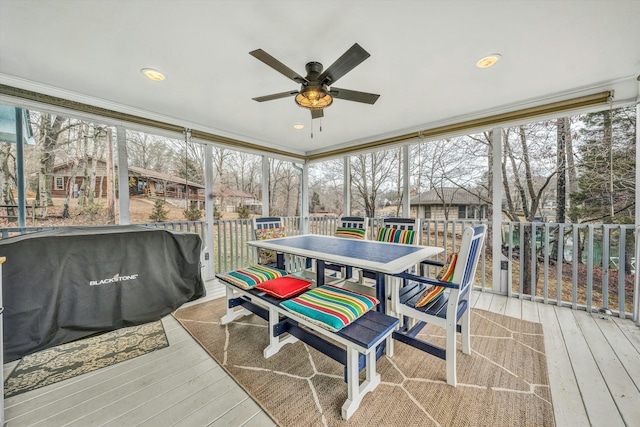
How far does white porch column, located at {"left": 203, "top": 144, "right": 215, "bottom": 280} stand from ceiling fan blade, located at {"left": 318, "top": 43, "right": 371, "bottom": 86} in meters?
2.74

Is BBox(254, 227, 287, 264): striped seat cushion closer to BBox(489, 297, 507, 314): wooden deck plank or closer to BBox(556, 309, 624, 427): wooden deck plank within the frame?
BBox(489, 297, 507, 314): wooden deck plank

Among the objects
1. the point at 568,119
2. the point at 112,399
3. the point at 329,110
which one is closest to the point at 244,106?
the point at 329,110

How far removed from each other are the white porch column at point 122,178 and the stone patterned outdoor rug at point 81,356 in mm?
1489

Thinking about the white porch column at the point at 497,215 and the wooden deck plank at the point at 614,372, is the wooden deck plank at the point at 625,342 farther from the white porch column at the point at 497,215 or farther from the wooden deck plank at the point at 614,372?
the white porch column at the point at 497,215

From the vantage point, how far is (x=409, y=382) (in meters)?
1.65

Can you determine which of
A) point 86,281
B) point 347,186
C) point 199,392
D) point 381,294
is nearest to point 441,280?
point 381,294

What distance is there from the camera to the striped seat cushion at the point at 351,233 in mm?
3271

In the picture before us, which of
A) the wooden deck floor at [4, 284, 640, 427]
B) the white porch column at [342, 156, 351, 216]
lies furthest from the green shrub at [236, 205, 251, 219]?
the wooden deck floor at [4, 284, 640, 427]

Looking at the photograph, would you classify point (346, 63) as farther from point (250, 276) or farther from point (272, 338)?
point (272, 338)

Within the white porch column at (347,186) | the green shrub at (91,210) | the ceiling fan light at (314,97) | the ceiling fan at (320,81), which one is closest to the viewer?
the ceiling fan at (320,81)

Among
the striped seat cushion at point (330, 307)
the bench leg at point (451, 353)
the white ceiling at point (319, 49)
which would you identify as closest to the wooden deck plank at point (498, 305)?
the bench leg at point (451, 353)

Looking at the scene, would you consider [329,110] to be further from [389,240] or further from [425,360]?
[425,360]

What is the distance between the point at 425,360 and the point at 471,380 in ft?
1.03

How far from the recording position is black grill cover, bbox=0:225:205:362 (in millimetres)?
1656
